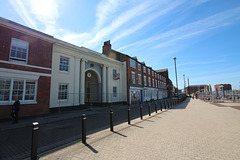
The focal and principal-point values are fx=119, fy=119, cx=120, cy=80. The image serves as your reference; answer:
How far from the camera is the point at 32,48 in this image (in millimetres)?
10148

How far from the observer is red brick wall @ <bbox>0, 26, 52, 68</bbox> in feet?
28.7

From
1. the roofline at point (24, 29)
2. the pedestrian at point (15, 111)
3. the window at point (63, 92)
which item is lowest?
the pedestrian at point (15, 111)

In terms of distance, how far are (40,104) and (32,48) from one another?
482cm

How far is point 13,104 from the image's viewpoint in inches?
321

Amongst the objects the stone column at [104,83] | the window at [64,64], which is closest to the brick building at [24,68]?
the window at [64,64]

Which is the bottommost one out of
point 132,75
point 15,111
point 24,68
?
point 15,111

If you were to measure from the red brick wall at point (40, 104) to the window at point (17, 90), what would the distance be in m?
0.43

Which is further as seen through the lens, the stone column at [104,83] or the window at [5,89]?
the stone column at [104,83]

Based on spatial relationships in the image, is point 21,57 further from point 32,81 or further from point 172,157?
point 172,157

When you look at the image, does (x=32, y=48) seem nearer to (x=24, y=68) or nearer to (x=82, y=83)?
(x=24, y=68)

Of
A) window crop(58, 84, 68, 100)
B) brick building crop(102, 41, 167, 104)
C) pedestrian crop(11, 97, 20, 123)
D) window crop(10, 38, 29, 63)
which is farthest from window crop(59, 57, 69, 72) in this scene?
brick building crop(102, 41, 167, 104)

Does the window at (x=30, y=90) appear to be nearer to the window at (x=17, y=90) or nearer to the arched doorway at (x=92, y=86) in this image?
the window at (x=17, y=90)

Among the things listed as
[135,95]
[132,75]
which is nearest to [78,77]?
[132,75]

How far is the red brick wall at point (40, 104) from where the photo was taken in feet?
30.3
